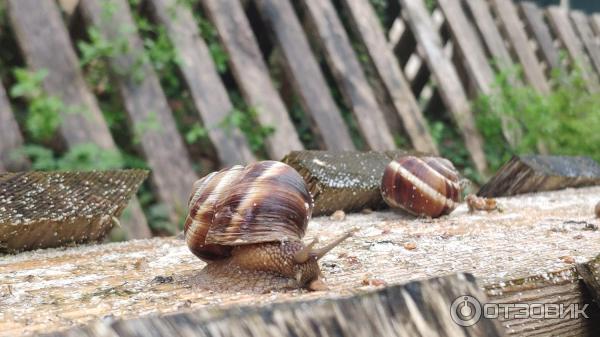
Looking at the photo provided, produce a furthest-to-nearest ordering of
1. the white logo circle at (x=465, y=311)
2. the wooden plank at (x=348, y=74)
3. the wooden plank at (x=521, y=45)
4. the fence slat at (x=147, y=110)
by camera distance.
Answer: the wooden plank at (x=521, y=45) < the wooden plank at (x=348, y=74) < the fence slat at (x=147, y=110) < the white logo circle at (x=465, y=311)

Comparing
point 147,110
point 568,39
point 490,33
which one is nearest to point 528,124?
point 490,33

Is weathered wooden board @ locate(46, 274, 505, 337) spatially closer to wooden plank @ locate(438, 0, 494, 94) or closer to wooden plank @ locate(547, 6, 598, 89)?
wooden plank @ locate(438, 0, 494, 94)

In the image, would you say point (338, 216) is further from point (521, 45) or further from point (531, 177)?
point (521, 45)

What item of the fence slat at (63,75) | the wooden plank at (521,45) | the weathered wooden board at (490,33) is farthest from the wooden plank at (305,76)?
the wooden plank at (521,45)

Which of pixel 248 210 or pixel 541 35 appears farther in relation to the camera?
pixel 541 35

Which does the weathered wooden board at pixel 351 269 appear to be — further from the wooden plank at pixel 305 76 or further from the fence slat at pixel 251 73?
the wooden plank at pixel 305 76

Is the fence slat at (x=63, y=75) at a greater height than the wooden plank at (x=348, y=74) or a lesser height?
greater

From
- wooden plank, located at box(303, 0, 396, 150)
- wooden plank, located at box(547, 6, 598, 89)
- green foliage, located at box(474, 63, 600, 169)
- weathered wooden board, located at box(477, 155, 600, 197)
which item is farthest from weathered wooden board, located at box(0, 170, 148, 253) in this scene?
wooden plank, located at box(547, 6, 598, 89)
